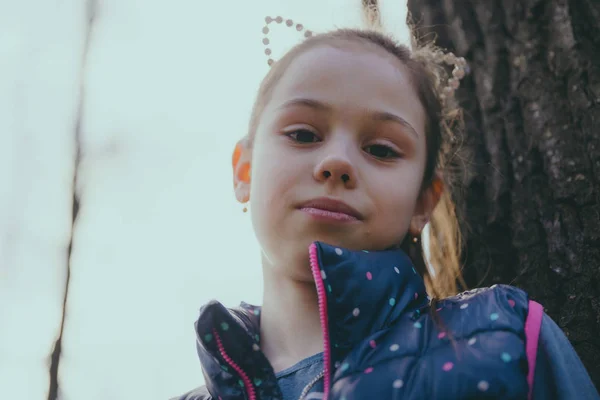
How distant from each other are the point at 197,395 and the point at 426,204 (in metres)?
0.80

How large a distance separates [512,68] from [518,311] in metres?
0.90

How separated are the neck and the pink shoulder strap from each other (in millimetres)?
464

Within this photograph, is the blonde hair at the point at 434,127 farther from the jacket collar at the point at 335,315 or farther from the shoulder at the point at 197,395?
the shoulder at the point at 197,395

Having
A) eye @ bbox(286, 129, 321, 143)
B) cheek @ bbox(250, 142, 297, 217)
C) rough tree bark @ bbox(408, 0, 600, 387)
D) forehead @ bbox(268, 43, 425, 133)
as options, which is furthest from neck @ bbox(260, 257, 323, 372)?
rough tree bark @ bbox(408, 0, 600, 387)

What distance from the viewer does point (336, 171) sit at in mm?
1313

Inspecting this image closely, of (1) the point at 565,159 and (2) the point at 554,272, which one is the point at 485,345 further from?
(1) the point at 565,159

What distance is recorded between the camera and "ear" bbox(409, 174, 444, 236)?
1597mm

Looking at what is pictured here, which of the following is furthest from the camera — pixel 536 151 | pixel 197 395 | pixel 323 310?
pixel 536 151

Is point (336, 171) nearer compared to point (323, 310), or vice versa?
point (323, 310)

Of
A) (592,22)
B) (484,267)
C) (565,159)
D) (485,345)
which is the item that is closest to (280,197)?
(485,345)

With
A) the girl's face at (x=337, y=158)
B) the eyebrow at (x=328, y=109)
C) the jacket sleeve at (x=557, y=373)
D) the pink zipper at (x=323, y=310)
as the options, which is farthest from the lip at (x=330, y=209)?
the jacket sleeve at (x=557, y=373)

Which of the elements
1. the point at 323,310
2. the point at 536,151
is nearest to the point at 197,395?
the point at 323,310

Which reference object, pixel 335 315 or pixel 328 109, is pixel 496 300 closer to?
pixel 335 315

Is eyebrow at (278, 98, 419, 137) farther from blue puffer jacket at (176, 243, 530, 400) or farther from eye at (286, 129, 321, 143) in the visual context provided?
blue puffer jacket at (176, 243, 530, 400)
